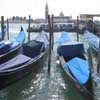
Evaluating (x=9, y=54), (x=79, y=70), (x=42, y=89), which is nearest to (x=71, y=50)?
(x=9, y=54)

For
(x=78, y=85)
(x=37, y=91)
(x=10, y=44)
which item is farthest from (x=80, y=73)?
(x=10, y=44)

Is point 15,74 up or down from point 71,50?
down

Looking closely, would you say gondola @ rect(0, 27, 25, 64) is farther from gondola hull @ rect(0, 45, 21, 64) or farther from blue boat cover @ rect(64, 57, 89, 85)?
blue boat cover @ rect(64, 57, 89, 85)

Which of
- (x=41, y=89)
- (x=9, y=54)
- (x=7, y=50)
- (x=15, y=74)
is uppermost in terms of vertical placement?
(x=7, y=50)

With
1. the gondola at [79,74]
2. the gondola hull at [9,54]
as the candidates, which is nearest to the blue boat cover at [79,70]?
the gondola at [79,74]

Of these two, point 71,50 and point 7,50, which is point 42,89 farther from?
point 71,50

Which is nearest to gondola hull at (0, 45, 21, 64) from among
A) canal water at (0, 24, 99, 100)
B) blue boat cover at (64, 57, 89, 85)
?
canal water at (0, 24, 99, 100)

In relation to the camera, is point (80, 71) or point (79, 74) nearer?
point (79, 74)

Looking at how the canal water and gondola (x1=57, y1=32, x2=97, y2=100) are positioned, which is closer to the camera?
gondola (x1=57, y1=32, x2=97, y2=100)

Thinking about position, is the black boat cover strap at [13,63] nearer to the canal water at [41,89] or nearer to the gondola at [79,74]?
the canal water at [41,89]

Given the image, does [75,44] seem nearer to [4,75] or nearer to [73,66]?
[73,66]

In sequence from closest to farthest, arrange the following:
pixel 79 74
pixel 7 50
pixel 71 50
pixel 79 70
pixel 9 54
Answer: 1. pixel 79 74
2. pixel 79 70
3. pixel 9 54
4. pixel 7 50
5. pixel 71 50

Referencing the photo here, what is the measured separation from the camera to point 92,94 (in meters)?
5.82

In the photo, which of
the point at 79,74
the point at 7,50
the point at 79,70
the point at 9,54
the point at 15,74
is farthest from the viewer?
the point at 7,50
